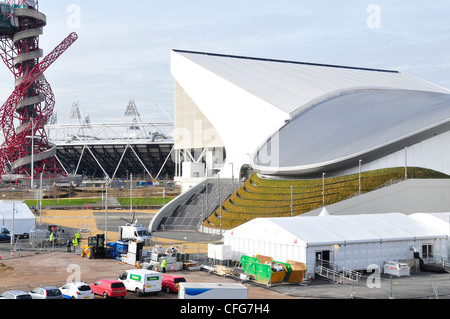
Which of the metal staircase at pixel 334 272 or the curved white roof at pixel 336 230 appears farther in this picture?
the curved white roof at pixel 336 230

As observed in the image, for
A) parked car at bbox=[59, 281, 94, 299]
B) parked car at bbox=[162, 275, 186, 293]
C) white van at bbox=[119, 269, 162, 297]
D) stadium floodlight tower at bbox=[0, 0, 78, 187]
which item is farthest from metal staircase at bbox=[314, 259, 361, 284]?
stadium floodlight tower at bbox=[0, 0, 78, 187]

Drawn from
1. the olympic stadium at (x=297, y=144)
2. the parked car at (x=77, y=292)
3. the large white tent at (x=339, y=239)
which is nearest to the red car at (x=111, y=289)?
the parked car at (x=77, y=292)

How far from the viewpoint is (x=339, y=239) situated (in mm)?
33312

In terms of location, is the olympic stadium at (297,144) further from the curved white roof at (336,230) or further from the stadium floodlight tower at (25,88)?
the stadium floodlight tower at (25,88)

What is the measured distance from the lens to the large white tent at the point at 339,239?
32750 mm

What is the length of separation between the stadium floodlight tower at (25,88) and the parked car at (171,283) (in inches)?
3272

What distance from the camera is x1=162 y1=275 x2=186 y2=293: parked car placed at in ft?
91.6

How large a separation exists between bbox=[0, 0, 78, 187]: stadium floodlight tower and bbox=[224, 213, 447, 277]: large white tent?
79.0 m

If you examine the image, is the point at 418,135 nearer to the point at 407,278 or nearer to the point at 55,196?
the point at 407,278

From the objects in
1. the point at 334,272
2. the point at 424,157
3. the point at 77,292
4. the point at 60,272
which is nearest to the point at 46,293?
the point at 77,292

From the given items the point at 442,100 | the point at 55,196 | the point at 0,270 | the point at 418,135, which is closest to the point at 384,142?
the point at 418,135
